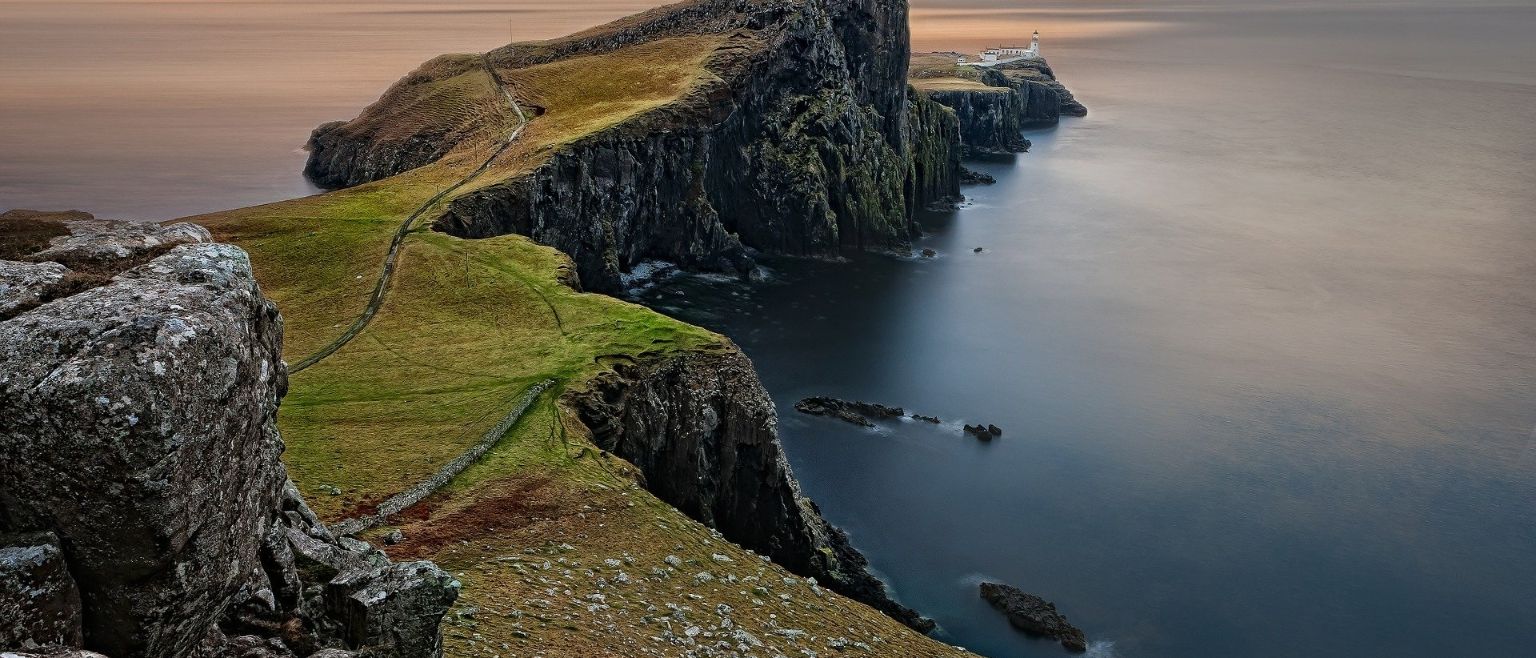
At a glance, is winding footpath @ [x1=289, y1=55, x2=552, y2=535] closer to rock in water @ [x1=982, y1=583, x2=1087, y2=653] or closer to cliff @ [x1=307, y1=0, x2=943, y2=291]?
cliff @ [x1=307, y1=0, x2=943, y2=291]

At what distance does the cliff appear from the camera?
129 meters

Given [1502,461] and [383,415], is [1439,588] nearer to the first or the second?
[1502,461]

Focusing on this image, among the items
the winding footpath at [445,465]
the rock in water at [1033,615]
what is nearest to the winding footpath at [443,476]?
the winding footpath at [445,465]

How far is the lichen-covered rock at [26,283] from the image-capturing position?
17812 mm

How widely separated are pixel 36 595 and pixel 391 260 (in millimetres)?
75151

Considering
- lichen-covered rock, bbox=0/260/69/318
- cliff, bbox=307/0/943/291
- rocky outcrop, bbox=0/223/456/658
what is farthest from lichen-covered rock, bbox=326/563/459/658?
cliff, bbox=307/0/943/291

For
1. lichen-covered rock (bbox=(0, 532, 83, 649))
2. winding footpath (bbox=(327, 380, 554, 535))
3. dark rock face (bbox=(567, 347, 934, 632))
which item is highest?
lichen-covered rock (bbox=(0, 532, 83, 649))

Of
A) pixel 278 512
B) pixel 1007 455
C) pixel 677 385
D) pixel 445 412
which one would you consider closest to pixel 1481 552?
pixel 1007 455

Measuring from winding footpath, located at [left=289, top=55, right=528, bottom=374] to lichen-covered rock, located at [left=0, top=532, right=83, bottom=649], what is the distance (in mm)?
46633

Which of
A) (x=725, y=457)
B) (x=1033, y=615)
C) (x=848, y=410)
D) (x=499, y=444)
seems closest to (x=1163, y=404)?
(x=848, y=410)

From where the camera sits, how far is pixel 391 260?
8912cm

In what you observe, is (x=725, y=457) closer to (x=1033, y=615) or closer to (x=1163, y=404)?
(x=1033, y=615)

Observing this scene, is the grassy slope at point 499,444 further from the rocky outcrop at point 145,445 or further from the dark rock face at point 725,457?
the rocky outcrop at point 145,445

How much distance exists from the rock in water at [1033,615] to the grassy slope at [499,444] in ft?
61.4
